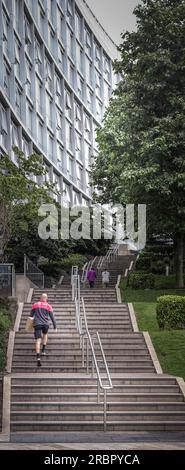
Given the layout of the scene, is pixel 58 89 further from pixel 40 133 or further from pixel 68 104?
pixel 40 133

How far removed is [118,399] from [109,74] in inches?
2639

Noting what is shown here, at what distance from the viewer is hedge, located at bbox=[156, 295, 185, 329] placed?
816 inches

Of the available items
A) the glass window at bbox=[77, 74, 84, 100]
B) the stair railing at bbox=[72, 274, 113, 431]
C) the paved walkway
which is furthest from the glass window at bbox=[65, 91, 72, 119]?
the paved walkway

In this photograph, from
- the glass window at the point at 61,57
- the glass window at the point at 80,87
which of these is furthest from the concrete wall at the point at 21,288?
the glass window at the point at 80,87

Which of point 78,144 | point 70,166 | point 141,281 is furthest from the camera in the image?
point 78,144

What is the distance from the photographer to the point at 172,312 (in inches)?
818

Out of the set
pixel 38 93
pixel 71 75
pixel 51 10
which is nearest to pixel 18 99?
pixel 38 93

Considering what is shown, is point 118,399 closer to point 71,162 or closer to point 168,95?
point 168,95

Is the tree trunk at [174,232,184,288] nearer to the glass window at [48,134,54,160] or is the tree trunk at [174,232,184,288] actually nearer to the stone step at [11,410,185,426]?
the stone step at [11,410,185,426]

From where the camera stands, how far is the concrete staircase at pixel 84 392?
1284 cm

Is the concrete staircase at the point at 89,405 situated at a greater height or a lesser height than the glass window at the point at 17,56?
lesser

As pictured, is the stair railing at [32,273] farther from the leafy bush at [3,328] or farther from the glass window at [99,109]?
the glass window at [99,109]

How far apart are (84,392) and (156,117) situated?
1489 centimetres

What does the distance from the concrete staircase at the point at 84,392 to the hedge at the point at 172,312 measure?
140 cm
